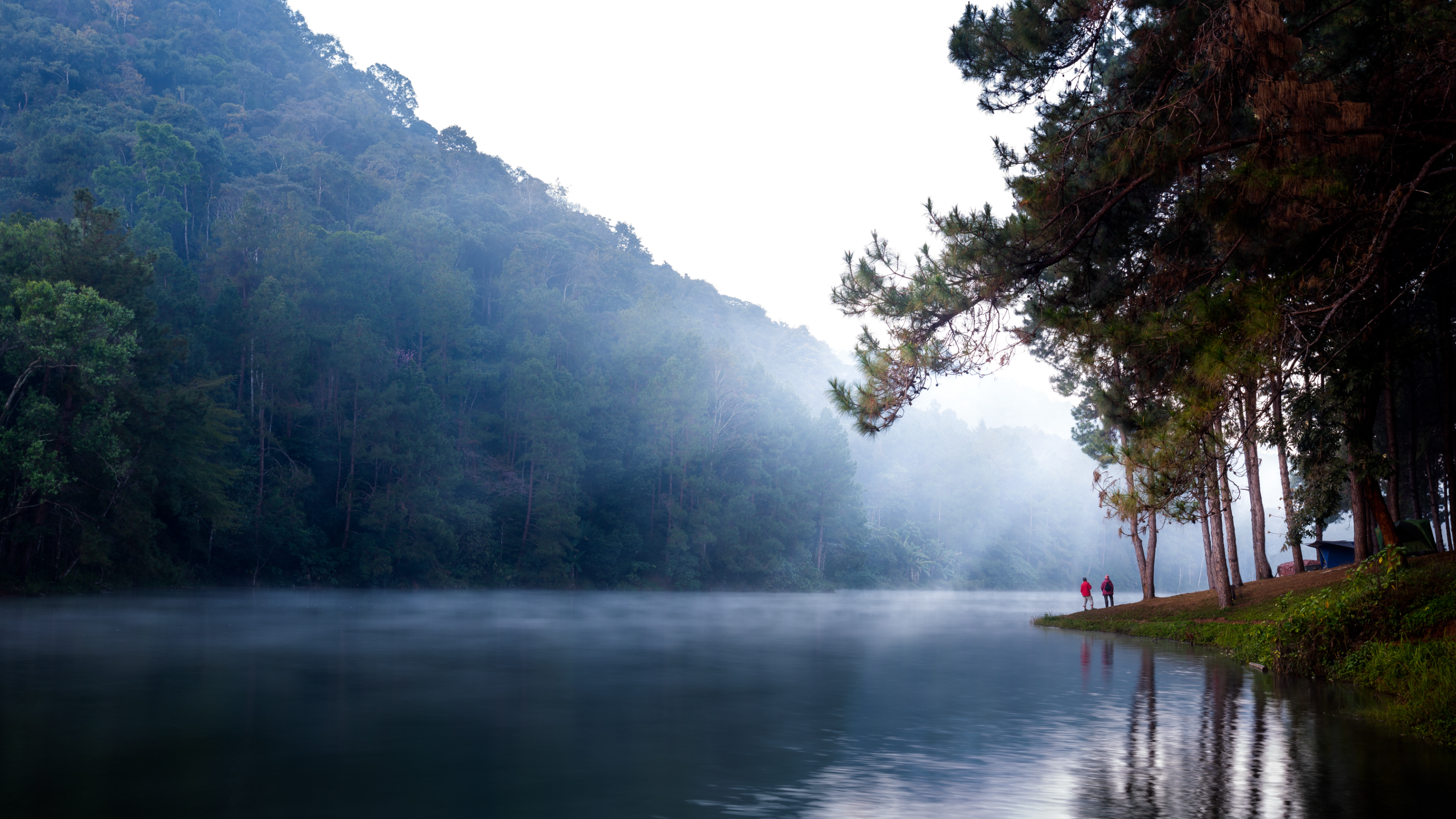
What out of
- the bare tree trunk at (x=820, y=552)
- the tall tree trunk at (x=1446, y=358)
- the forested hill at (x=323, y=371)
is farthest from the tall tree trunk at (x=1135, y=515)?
the bare tree trunk at (x=820, y=552)

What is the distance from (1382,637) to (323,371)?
57684 millimetres

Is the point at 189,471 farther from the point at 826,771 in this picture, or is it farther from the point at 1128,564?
the point at 1128,564

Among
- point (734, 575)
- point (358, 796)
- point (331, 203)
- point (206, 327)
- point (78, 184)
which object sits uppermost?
point (331, 203)

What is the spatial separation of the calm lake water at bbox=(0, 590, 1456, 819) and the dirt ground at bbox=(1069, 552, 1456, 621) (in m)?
3.84

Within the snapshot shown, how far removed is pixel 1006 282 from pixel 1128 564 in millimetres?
135770

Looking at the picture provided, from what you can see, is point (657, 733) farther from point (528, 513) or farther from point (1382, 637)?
point (528, 513)

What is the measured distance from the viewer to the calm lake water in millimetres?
8719

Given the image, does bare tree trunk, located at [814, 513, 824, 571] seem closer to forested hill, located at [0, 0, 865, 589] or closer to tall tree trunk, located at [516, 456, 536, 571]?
forested hill, located at [0, 0, 865, 589]

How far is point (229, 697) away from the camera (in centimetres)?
1430

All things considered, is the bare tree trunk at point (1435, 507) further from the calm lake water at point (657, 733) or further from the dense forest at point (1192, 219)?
the dense forest at point (1192, 219)

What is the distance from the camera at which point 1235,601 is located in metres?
30.1

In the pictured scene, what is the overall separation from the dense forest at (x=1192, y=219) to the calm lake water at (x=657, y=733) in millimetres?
3549

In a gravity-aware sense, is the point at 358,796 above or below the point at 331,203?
below

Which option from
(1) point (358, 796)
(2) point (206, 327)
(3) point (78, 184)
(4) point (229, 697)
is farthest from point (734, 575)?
(1) point (358, 796)
